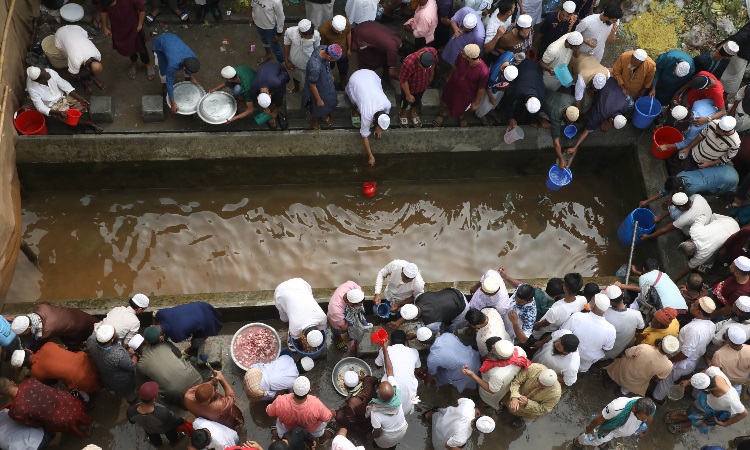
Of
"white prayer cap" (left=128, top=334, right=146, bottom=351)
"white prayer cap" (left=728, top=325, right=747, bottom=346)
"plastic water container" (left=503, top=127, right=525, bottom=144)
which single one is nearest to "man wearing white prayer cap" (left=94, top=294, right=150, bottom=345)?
"white prayer cap" (left=128, top=334, right=146, bottom=351)

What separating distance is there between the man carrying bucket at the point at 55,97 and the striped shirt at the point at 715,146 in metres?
7.56

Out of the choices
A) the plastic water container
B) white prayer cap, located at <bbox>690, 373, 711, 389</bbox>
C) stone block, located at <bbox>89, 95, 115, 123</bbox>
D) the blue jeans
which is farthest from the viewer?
the plastic water container

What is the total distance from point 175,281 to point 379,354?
9.48 feet

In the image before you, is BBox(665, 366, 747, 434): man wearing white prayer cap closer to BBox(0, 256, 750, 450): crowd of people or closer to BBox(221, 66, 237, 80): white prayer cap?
BBox(0, 256, 750, 450): crowd of people

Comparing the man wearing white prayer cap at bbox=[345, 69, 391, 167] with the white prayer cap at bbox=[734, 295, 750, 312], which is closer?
the white prayer cap at bbox=[734, 295, 750, 312]

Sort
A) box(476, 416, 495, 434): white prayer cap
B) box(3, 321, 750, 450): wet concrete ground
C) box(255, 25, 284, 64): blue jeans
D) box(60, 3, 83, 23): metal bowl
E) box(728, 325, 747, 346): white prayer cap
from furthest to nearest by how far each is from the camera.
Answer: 1. box(60, 3, 83, 23): metal bowl
2. box(255, 25, 284, 64): blue jeans
3. box(3, 321, 750, 450): wet concrete ground
4. box(728, 325, 747, 346): white prayer cap
5. box(476, 416, 495, 434): white prayer cap

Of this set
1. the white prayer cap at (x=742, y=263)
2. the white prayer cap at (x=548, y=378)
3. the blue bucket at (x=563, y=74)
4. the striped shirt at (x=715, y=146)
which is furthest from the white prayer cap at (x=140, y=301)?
the striped shirt at (x=715, y=146)

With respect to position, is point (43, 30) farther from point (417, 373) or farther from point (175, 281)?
point (417, 373)

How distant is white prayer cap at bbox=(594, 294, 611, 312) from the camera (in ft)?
19.3

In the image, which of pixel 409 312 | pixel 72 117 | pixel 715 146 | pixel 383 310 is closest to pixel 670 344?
pixel 409 312

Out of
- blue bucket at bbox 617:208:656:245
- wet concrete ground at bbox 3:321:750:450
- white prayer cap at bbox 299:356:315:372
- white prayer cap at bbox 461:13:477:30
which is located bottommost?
wet concrete ground at bbox 3:321:750:450

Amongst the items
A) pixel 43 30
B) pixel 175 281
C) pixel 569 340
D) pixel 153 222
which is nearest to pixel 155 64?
pixel 43 30

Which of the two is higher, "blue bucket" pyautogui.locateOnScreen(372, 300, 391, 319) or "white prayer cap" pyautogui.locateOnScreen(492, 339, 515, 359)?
"white prayer cap" pyautogui.locateOnScreen(492, 339, 515, 359)

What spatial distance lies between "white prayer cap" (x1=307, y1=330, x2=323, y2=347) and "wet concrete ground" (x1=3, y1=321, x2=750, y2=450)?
2.62 ft
